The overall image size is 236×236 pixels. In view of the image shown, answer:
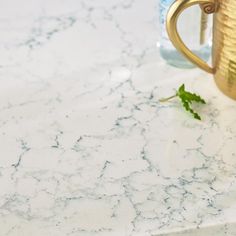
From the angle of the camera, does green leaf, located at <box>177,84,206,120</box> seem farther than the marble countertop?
Yes

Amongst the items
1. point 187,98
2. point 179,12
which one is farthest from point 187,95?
point 179,12

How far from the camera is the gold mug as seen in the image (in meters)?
0.82

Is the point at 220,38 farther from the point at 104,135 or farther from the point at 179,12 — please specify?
the point at 104,135

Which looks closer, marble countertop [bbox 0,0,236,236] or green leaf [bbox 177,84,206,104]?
marble countertop [bbox 0,0,236,236]

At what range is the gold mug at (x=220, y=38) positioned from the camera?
82cm

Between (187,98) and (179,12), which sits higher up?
(179,12)

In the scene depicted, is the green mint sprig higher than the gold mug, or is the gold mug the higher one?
the gold mug

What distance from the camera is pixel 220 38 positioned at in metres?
0.85

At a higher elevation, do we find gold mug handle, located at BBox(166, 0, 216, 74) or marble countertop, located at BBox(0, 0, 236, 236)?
gold mug handle, located at BBox(166, 0, 216, 74)

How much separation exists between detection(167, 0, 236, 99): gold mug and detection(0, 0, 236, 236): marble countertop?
4 centimetres

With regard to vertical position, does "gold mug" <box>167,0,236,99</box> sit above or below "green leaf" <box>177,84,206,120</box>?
above

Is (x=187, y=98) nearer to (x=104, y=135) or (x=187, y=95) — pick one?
(x=187, y=95)

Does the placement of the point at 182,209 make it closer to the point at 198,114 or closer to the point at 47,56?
the point at 198,114

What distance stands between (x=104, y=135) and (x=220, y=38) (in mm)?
196
